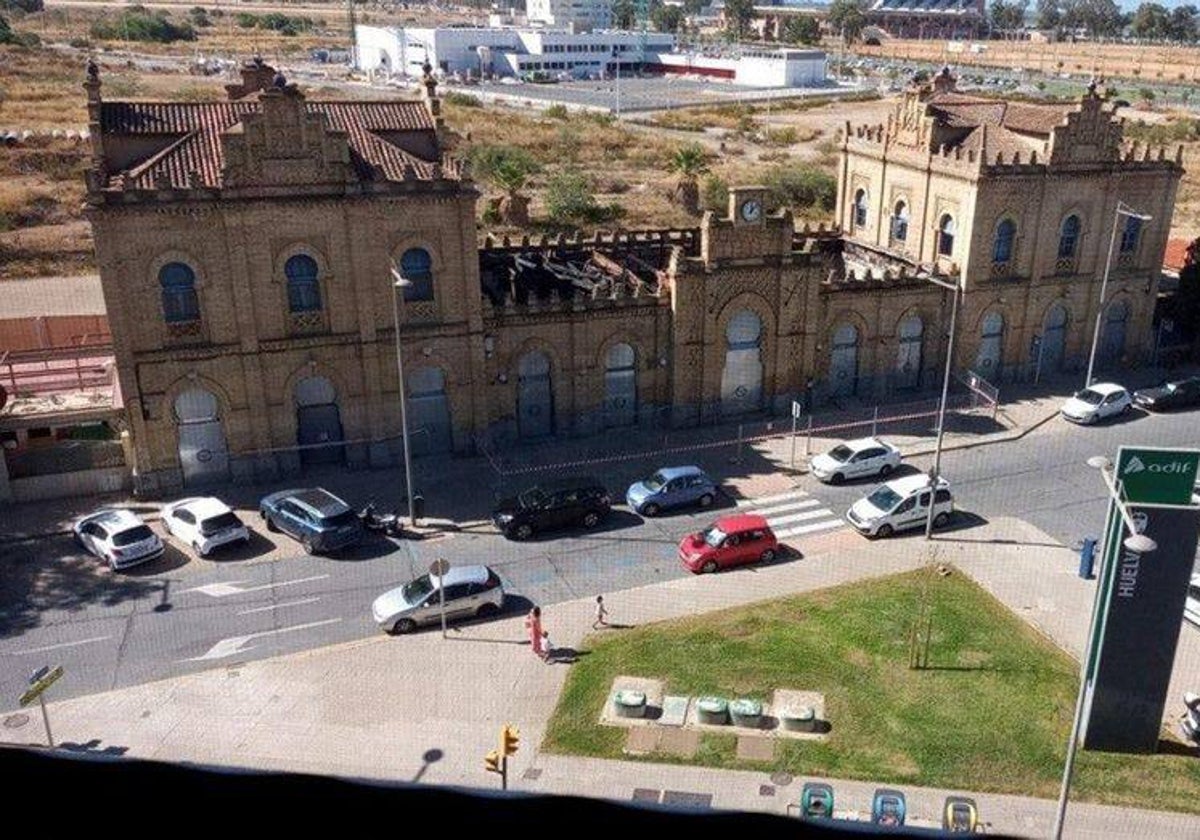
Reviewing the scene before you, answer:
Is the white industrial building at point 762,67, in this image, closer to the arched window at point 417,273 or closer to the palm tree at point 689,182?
the palm tree at point 689,182

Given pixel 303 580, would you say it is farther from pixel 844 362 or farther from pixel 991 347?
pixel 991 347

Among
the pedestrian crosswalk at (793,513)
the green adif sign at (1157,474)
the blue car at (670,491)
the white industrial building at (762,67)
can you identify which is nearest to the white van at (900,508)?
the pedestrian crosswalk at (793,513)

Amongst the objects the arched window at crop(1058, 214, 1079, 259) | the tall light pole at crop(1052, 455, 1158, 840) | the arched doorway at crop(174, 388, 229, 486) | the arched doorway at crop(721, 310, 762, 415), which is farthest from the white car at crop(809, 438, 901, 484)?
the arched doorway at crop(174, 388, 229, 486)

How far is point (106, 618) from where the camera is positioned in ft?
91.6

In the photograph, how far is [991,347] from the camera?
44750mm

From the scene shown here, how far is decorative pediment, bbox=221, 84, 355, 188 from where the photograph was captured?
31.8 m

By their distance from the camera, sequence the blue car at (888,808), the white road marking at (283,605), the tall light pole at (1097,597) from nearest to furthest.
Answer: the tall light pole at (1097,597)
the blue car at (888,808)
the white road marking at (283,605)

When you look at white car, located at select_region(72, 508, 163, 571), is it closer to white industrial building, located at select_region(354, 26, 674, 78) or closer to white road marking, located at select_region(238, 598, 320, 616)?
white road marking, located at select_region(238, 598, 320, 616)

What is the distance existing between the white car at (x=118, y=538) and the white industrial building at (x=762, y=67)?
454 feet

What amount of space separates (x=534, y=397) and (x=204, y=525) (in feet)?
42.5

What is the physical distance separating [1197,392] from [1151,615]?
26.3 m

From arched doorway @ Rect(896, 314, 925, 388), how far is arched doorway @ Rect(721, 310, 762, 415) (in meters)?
6.73

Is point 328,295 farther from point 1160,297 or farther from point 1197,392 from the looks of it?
point 1160,297

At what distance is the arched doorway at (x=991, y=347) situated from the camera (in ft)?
145
